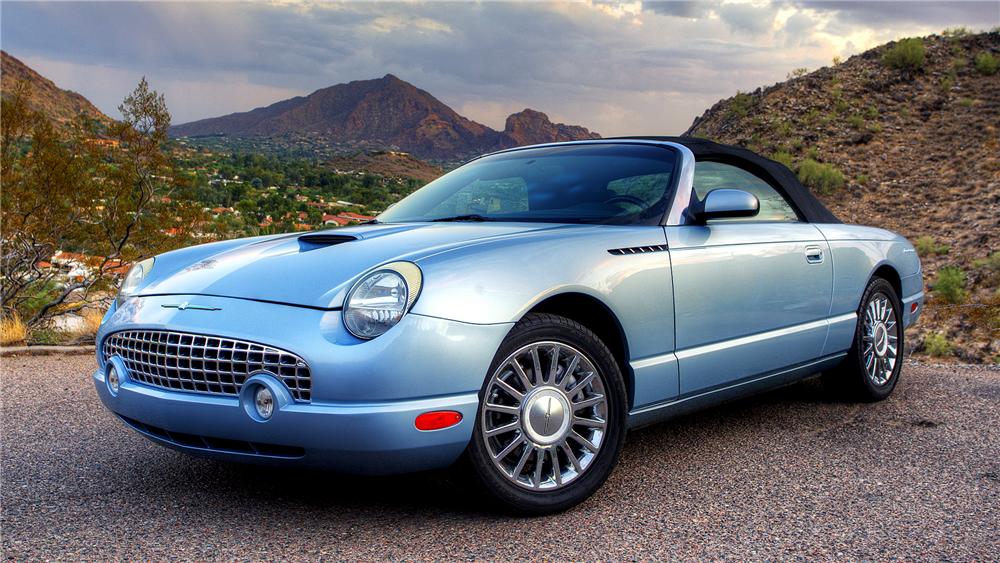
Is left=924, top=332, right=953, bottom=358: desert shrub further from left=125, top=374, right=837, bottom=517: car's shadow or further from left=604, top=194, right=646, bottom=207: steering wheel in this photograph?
left=604, top=194, right=646, bottom=207: steering wheel

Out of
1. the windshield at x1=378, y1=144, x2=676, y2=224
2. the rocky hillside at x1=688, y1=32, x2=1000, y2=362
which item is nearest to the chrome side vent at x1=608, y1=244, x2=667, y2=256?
the windshield at x1=378, y1=144, x2=676, y2=224

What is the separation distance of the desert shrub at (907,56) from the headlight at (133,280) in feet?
98.5

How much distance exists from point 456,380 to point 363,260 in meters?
0.59

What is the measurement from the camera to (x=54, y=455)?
4215mm

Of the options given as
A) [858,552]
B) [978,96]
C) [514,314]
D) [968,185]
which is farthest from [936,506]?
[978,96]

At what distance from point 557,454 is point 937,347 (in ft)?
25.2

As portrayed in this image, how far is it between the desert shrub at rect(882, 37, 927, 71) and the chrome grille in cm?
3050

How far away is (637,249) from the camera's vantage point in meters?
3.72

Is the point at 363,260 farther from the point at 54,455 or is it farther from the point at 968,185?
the point at 968,185

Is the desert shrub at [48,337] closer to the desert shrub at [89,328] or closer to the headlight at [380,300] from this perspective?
the desert shrub at [89,328]

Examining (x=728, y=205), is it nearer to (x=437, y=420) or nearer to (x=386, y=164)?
(x=437, y=420)

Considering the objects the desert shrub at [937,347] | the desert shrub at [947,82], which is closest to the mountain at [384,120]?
the desert shrub at [947,82]

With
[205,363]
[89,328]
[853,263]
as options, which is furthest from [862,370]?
[89,328]

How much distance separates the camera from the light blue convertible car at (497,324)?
9.68 ft
